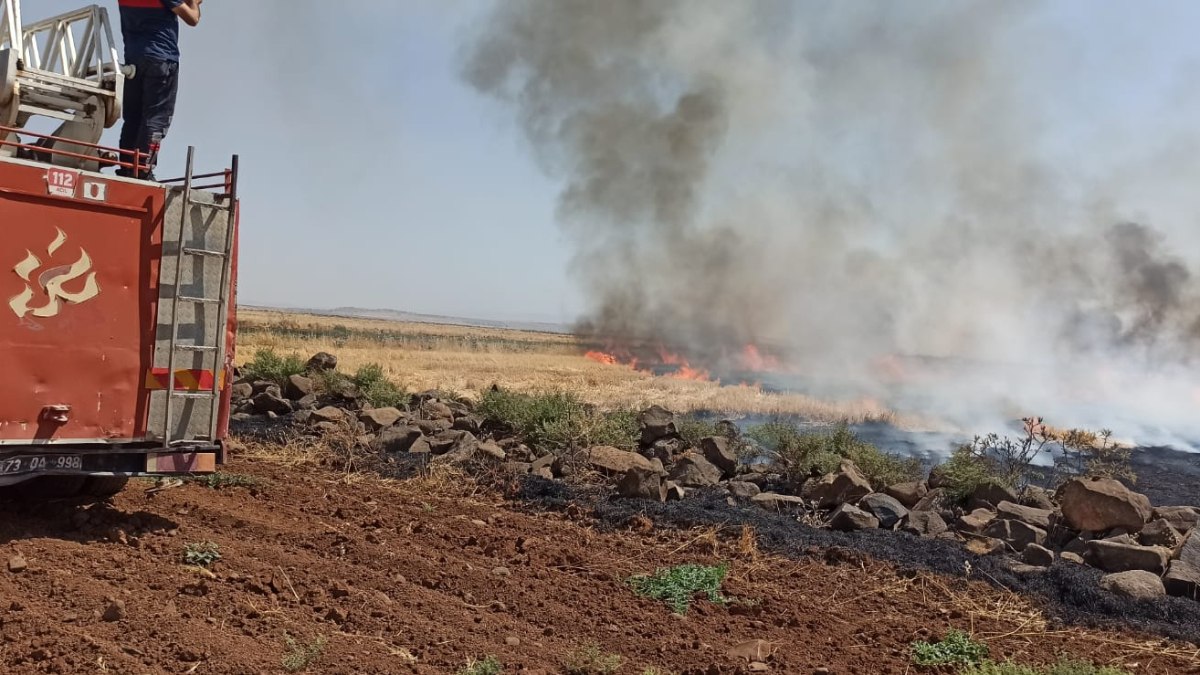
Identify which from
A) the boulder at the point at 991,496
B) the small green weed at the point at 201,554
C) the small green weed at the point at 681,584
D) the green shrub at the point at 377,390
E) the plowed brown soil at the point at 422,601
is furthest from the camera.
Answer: the green shrub at the point at 377,390

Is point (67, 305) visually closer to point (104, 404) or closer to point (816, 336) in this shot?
point (104, 404)

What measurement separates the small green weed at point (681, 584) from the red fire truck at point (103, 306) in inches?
135

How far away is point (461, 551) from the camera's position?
24.0 feet

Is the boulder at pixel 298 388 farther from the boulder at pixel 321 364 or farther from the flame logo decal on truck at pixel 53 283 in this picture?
the flame logo decal on truck at pixel 53 283

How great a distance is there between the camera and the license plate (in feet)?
19.7

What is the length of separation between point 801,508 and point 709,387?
2255cm

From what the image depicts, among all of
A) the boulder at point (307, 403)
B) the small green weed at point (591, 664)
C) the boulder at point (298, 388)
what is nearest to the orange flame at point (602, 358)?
the boulder at point (298, 388)

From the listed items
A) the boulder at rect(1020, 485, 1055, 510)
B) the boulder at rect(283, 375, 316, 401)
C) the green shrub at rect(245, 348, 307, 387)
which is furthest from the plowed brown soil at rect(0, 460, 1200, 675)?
the green shrub at rect(245, 348, 307, 387)

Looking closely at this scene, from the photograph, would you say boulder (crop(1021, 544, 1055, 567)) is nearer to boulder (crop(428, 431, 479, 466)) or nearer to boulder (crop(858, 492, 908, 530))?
boulder (crop(858, 492, 908, 530))

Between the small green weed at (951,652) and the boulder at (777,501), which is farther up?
the boulder at (777,501)

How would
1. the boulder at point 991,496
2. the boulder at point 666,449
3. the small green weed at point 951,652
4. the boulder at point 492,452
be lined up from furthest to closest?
the boulder at point 666,449 < the boulder at point 492,452 < the boulder at point 991,496 < the small green weed at point 951,652

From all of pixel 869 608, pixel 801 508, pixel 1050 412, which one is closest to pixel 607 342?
pixel 1050 412

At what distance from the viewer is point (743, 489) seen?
10.2 meters

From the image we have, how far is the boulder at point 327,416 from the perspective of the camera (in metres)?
13.0
